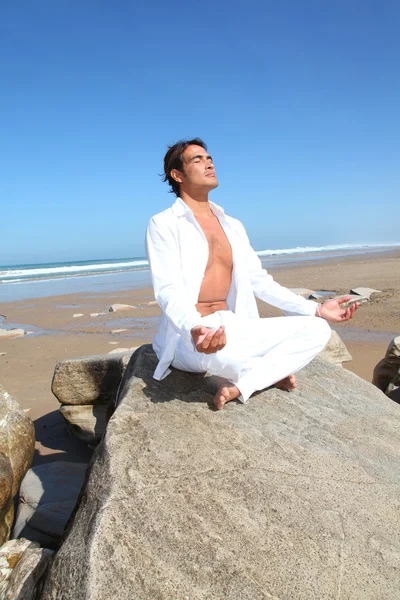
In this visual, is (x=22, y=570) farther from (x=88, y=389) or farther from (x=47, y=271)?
(x=47, y=271)

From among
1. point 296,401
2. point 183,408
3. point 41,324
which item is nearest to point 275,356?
Answer: point 296,401

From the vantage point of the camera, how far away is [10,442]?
3.09m

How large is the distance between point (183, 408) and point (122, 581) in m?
1.17

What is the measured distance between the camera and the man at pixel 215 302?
2711mm

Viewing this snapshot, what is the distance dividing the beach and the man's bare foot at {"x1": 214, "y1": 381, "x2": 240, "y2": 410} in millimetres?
2091

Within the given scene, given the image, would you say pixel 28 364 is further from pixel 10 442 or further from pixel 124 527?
pixel 124 527

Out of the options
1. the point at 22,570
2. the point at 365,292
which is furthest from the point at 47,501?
the point at 365,292

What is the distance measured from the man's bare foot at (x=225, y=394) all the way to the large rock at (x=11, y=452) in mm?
1335

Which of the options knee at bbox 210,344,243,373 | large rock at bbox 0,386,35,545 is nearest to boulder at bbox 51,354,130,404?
large rock at bbox 0,386,35,545

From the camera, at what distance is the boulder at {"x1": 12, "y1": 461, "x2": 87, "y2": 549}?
287cm

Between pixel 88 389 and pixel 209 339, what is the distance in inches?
95.9

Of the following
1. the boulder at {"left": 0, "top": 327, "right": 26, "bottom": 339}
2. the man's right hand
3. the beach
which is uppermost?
the man's right hand

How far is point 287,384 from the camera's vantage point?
3.24 m

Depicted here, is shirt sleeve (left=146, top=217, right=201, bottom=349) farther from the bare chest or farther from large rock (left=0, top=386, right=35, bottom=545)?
large rock (left=0, top=386, right=35, bottom=545)
